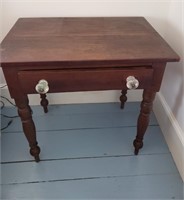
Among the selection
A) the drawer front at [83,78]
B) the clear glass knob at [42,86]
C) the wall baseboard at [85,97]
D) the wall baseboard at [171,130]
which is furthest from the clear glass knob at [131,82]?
the wall baseboard at [85,97]

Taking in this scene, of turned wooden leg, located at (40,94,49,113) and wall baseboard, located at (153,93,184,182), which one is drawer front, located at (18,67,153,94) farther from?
turned wooden leg, located at (40,94,49,113)

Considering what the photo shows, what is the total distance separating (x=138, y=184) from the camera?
0.99m

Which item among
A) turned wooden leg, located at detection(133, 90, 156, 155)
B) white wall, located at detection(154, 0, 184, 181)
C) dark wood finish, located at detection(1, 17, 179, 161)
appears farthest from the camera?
white wall, located at detection(154, 0, 184, 181)

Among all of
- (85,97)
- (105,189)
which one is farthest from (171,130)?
(85,97)

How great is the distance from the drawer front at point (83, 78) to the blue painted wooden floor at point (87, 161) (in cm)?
42

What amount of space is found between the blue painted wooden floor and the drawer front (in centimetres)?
42

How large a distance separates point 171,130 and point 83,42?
1.97ft

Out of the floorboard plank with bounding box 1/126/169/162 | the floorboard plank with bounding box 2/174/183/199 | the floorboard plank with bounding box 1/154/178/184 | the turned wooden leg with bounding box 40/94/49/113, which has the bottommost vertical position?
the floorboard plank with bounding box 1/126/169/162

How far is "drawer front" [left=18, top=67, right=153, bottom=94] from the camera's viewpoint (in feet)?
2.53

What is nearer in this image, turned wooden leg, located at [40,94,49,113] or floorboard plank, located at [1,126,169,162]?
floorboard plank, located at [1,126,169,162]

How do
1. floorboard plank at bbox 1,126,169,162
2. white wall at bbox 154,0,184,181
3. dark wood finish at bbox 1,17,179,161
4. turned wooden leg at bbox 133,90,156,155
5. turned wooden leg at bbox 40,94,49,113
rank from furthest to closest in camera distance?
turned wooden leg at bbox 40,94,49,113 < floorboard plank at bbox 1,126,169,162 < white wall at bbox 154,0,184,181 < turned wooden leg at bbox 133,90,156,155 < dark wood finish at bbox 1,17,179,161

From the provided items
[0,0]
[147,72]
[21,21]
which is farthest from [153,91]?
[0,0]

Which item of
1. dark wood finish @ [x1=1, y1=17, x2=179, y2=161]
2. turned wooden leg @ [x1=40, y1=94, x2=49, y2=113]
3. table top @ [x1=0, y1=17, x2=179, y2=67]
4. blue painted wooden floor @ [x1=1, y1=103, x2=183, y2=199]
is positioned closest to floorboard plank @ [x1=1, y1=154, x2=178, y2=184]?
blue painted wooden floor @ [x1=1, y1=103, x2=183, y2=199]

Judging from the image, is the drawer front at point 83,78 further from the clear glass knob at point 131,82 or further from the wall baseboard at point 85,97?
the wall baseboard at point 85,97
